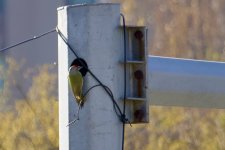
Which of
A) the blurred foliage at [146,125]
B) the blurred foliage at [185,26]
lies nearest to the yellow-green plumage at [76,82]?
the blurred foliage at [146,125]

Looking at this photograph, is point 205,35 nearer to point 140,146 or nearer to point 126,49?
point 140,146

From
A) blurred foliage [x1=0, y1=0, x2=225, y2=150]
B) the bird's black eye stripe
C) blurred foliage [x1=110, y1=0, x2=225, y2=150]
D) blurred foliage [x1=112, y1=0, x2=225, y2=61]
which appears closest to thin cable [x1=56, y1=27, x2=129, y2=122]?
the bird's black eye stripe

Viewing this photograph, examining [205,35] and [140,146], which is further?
[205,35]

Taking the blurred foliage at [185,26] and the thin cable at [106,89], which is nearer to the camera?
the thin cable at [106,89]

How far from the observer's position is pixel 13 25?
16219 mm

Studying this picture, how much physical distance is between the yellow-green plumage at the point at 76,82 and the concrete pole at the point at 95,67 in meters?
0.03

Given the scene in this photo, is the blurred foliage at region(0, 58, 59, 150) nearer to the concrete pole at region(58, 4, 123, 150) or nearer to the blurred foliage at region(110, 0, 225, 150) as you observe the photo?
the blurred foliage at region(110, 0, 225, 150)

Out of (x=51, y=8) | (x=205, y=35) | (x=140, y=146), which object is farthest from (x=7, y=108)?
(x=51, y=8)

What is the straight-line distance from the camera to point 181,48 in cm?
1027

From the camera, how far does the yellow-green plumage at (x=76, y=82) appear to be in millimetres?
2936

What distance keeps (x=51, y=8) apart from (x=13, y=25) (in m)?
0.89

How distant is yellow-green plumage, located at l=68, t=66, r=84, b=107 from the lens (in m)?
2.94

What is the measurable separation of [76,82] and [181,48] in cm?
737

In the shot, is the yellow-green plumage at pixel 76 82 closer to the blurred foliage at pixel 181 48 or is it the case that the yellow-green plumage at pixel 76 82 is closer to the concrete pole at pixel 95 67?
the concrete pole at pixel 95 67
